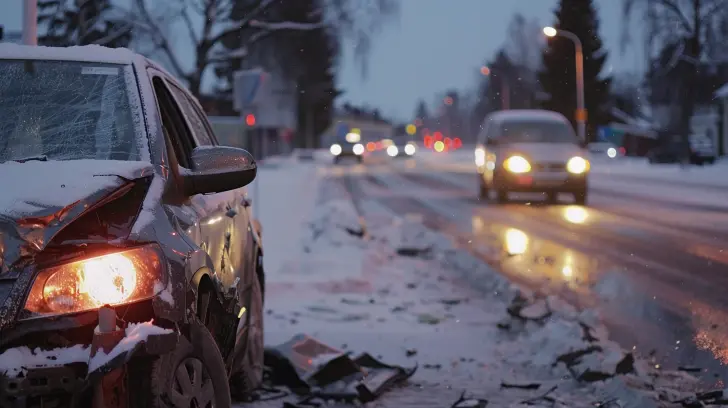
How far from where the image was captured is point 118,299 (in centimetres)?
298

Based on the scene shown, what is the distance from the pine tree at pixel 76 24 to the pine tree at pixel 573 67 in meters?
41.0

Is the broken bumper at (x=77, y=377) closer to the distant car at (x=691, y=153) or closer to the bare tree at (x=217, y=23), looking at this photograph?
the bare tree at (x=217, y=23)

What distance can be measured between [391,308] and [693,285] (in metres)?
3.04

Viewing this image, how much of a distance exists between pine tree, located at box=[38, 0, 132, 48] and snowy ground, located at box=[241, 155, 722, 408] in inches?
272

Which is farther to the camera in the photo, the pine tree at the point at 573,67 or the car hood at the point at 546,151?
the pine tree at the point at 573,67

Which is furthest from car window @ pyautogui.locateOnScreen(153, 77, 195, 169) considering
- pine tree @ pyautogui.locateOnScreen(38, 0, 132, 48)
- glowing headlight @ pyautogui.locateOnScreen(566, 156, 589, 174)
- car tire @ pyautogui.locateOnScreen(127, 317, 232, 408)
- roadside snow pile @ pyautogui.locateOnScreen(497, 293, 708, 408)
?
glowing headlight @ pyautogui.locateOnScreen(566, 156, 589, 174)

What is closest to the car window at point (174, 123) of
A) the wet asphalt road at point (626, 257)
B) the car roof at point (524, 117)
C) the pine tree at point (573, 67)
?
the wet asphalt road at point (626, 257)

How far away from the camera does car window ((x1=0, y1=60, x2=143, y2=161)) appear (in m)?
3.70

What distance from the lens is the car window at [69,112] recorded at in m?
3.70

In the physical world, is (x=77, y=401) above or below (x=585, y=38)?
below

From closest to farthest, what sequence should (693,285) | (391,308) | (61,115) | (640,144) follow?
(61,115), (391,308), (693,285), (640,144)

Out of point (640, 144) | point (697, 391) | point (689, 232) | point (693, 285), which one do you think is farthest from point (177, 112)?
point (640, 144)

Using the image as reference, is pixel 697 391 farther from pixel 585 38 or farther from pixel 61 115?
pixel 585 38

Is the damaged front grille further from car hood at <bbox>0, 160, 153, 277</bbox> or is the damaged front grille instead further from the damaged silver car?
car hood at <bbox>0, 160, 153, 277</bbox>
